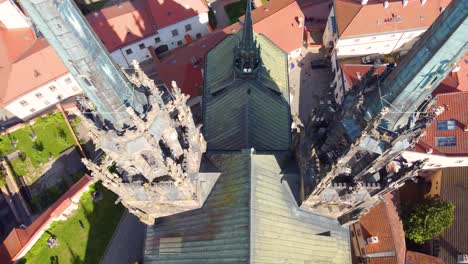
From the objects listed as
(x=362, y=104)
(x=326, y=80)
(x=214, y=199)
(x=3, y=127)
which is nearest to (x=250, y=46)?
(x=214, y=199)

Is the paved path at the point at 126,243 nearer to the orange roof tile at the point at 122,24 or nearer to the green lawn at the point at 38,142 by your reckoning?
the green lawn at the point at 38,142

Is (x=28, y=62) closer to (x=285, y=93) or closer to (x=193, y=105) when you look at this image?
(x=193, y=105)

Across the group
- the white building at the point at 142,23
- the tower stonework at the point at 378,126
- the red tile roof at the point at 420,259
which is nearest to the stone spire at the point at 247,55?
the tower stonework at the point at 378,126

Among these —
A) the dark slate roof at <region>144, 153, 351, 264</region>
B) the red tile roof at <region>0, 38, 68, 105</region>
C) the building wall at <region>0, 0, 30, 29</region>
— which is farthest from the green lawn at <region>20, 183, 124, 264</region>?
the building wall at <region>0, 0, 30, 29</region>

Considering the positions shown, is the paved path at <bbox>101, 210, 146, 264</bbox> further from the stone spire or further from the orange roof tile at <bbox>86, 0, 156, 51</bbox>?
the orange roof tile at <bbox>86, 0, 156, 51</bbox>

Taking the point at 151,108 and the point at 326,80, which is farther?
the point at 326,80

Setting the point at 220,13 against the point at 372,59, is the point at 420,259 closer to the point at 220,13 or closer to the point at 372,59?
the point at 372,59

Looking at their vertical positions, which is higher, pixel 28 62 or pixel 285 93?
pixel 28 62
